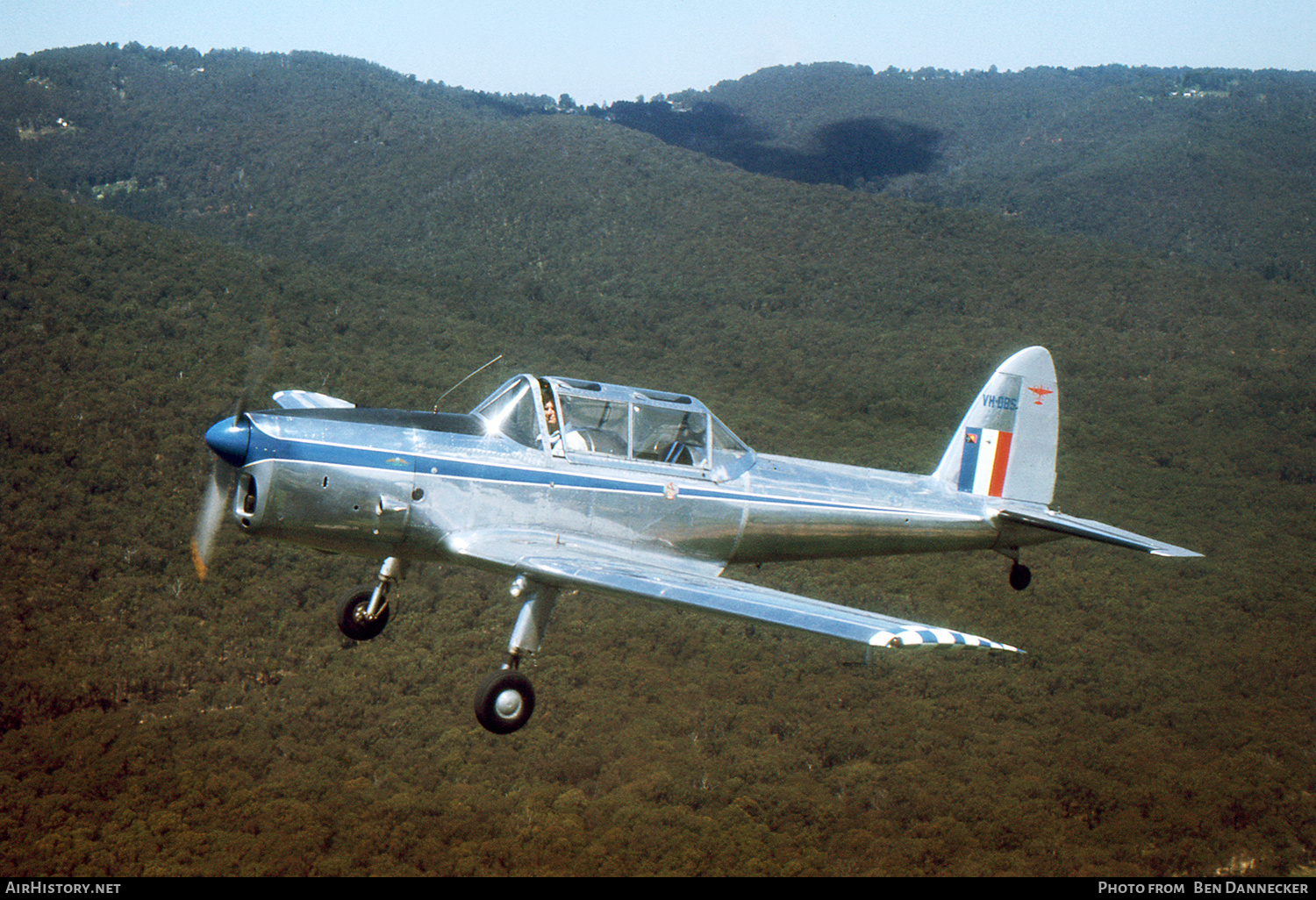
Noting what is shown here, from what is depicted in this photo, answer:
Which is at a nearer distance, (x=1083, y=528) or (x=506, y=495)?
(x=506, y=495)

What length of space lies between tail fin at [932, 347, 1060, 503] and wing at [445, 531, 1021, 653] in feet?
13.7

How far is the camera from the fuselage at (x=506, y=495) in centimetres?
767

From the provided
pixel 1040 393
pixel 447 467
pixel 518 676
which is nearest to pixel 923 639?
pixel 518 676

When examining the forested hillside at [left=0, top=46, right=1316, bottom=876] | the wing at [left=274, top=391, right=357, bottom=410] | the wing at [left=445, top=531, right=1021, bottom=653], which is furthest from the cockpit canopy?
the forested hillside at [left=0, top=46, right=1316, bottom=876]

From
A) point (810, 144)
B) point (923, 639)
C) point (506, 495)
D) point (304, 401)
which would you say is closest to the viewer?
point (923, 639)

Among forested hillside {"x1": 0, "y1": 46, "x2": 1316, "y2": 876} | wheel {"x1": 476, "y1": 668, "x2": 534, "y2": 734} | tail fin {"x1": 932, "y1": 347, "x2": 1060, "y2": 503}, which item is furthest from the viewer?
forested hillside {"x1": 0, "y1": 46, "x2": 1316, "y2": 876}

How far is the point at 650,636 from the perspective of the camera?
130 ft

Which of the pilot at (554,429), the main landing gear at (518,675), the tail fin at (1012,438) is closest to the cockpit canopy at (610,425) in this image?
the pilot at (554,429)

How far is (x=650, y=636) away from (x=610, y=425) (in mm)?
31888

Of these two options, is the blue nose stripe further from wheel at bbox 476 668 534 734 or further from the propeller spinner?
wheel at bbox 476 668 534 734

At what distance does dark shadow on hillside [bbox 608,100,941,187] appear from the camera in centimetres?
13075


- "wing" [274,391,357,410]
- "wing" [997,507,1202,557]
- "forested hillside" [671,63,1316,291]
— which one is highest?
"forested hillside" [671,63,1316,291]

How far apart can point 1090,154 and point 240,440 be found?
121472 mm

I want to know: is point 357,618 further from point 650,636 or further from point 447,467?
point 650,636
